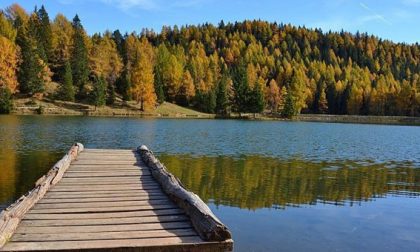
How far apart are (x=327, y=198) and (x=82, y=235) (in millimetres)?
13885

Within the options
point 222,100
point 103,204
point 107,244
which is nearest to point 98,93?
point 222,100

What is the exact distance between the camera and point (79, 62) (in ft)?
384

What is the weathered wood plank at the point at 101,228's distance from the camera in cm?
892

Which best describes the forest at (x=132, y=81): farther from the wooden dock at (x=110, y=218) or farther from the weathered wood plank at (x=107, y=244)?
the weathered wood plank at (x=107, y=244)

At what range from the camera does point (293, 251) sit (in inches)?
483

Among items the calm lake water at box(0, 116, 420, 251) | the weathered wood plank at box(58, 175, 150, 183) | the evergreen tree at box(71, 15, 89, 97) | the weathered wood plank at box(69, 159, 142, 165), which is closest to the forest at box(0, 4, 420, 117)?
the evergreen tree at box(71, 15, 89, 97)

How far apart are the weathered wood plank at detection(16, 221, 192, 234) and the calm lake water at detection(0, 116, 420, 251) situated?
10.9 ft

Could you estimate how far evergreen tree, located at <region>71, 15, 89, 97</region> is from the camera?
11494 centimetres

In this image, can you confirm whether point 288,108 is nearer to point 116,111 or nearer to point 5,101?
point 116,111

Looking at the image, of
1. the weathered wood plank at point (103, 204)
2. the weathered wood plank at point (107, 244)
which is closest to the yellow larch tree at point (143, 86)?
the weathered wood plank at point (103, 204)

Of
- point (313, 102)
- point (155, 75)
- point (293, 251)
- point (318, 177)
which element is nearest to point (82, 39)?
point (155, 75)

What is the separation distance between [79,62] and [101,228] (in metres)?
114

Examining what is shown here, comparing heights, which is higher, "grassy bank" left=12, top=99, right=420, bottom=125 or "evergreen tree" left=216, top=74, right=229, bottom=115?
"evergreen tree" left=216, top=74, right=229, bottom=115

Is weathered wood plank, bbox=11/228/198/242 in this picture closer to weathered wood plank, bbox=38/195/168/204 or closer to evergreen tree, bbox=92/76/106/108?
weathered wood plank, bbox=38/195/168/204
